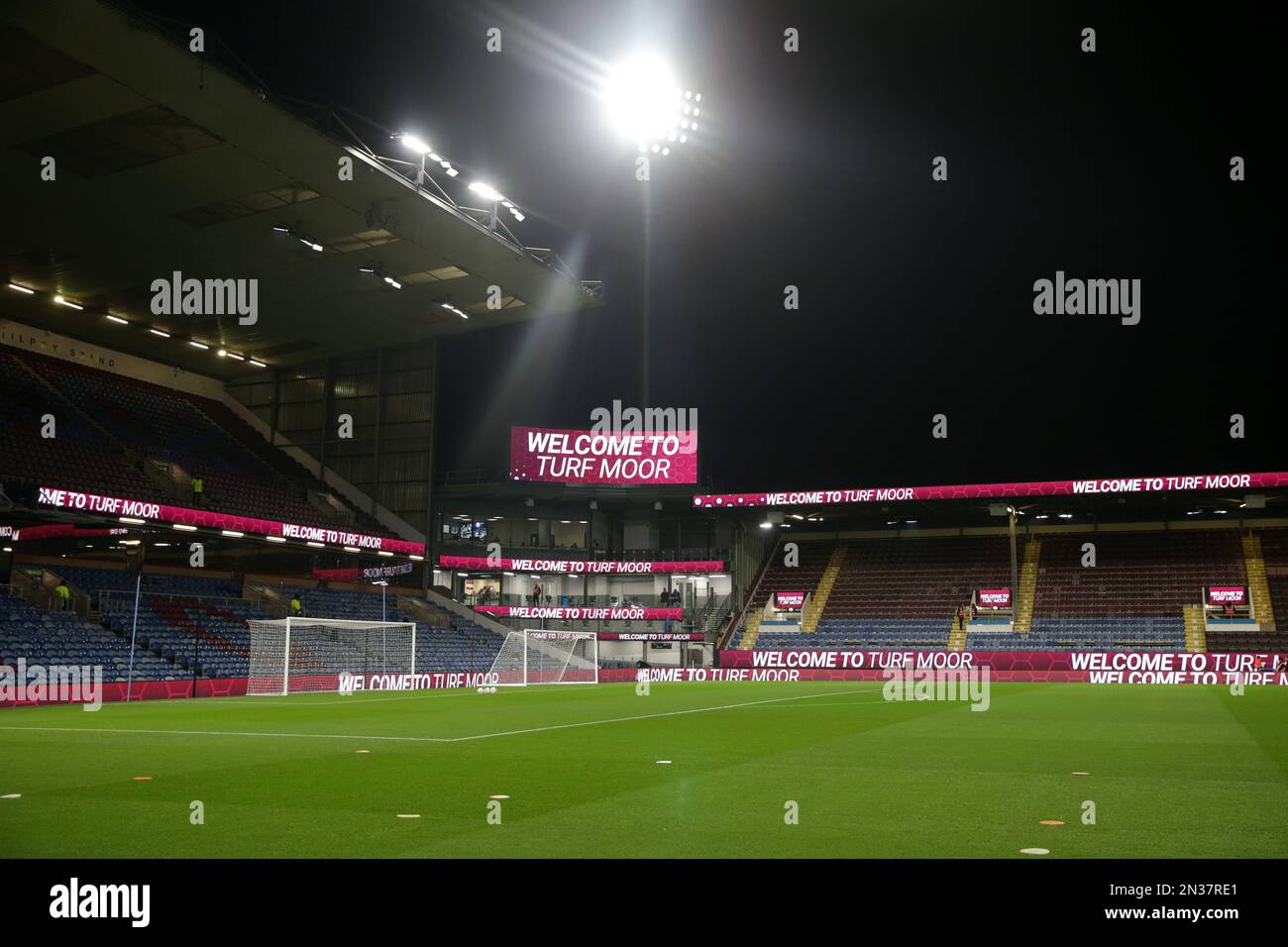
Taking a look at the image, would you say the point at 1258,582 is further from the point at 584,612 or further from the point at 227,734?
the point at 227,734

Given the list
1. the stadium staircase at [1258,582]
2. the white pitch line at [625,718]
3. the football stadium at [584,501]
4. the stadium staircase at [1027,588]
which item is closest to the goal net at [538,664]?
the football stadium at [584,501]

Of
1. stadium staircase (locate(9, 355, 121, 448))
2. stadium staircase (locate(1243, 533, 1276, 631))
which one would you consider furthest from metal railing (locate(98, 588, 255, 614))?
stadium staircase (locate(1243, 533, 1276, 631))

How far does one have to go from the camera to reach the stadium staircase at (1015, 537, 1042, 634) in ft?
159

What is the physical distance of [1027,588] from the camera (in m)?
50.4

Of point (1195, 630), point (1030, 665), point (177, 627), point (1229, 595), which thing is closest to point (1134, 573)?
point (1229, 595)

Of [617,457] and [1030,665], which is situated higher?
[617,457]

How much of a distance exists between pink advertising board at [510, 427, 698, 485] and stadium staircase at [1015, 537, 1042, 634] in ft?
55.2

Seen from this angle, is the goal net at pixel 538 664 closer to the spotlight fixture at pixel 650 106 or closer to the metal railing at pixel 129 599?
the metal railing at pixel 129 599

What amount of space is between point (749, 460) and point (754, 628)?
9.37 m

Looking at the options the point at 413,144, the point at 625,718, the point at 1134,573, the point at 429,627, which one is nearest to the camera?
the point at 625,718

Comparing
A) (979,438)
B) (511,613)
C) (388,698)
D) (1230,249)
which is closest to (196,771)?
(388,698)

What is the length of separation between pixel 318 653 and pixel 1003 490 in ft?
100

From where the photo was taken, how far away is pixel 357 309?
4484 cm
